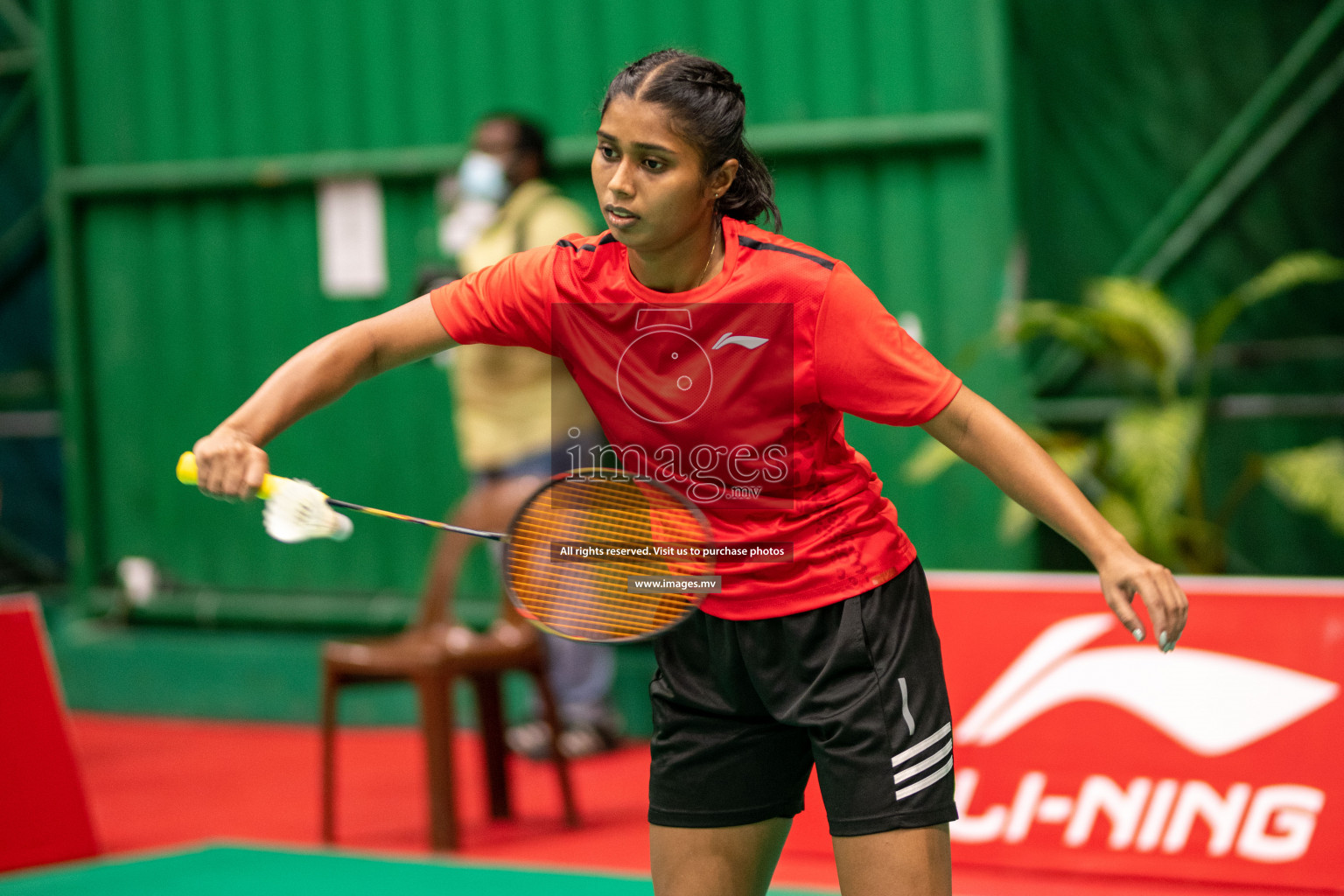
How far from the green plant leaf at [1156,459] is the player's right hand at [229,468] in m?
3.69

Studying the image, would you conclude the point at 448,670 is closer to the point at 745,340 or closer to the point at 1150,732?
the point at 1150,732

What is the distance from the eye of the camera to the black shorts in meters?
2.21

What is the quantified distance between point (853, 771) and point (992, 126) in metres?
3.85

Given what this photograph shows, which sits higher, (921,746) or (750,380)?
(750,380)

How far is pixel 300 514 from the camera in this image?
2311mm

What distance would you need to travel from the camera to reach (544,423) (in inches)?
211

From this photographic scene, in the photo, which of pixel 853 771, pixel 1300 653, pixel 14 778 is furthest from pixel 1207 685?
pixel 14 778

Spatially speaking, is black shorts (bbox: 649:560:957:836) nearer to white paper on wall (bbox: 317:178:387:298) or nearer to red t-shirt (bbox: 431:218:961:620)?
red t-shirt (bbox: 431:218:961:620)

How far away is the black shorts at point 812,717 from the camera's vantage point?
221 centimetres

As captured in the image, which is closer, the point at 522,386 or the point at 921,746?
the point at 921,746

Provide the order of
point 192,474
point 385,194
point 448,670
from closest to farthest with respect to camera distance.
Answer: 1. point 192,474
2. point 448,670
3. point 385,194

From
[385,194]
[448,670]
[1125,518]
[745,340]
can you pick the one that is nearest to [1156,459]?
[1125,518]

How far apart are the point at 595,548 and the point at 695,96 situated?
0.74m

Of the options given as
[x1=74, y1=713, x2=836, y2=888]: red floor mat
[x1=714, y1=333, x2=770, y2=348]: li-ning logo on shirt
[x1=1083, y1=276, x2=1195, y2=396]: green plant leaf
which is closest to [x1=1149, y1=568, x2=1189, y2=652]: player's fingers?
[x1=714, y1=333, x2=770, y2=348]: li-ning logo on shirt
